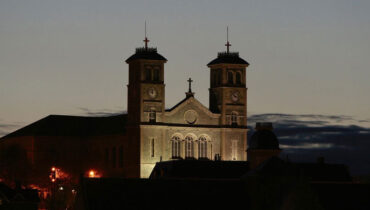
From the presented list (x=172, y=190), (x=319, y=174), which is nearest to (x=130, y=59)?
(x=319, y=174)

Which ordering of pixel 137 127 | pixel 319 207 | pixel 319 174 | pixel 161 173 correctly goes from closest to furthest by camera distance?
1. pixel 319 207
2. pixel 319 174
3. pixel 161 173
4. pixel 137 127

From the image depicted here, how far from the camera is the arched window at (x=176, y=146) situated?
165250 millimetres

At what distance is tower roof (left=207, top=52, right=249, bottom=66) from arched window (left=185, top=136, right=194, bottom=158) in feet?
34.9

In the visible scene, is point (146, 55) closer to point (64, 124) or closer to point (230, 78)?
point (230, 78)

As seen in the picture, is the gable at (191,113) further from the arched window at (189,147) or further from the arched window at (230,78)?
the arched window at (230,78)

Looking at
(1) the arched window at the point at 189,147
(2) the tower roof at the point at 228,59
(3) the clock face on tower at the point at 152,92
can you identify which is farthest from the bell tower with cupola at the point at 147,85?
(2) the tower roof at the point at 228,59

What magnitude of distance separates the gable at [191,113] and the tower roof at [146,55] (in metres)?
6.99

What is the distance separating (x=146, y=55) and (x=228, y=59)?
12.1 meters

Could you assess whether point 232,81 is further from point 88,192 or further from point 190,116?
point 88,192

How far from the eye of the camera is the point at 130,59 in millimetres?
165625

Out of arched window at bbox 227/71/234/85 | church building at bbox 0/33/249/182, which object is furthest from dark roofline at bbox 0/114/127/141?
Answer: arched window at bbox 227/71/234/85

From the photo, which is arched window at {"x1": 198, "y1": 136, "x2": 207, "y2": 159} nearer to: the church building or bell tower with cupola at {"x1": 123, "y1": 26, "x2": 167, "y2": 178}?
the church building

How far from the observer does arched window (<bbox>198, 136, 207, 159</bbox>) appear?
168 m

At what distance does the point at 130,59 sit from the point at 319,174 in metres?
41.8
